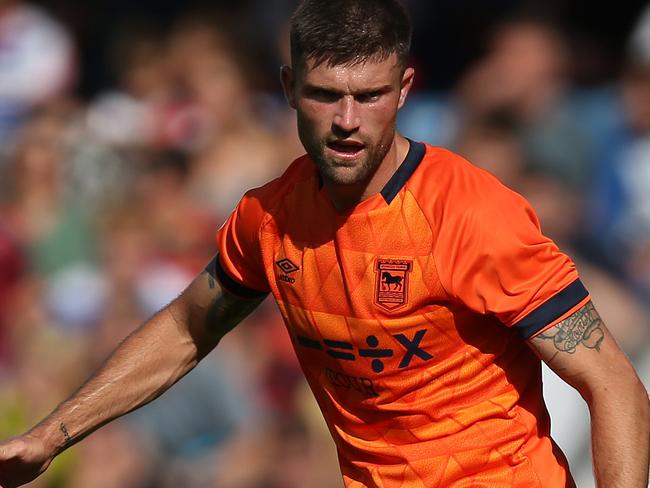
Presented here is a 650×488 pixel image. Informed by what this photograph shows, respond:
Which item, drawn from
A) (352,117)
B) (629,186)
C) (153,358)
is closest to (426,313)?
(352,117)

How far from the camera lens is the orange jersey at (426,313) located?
386 cm

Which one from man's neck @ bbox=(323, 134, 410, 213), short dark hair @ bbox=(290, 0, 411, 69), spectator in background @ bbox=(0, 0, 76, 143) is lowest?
spectator in background @ bbox=(0, 0, 76, 143)

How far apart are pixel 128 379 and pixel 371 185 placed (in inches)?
45.5

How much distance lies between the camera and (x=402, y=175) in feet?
13.4

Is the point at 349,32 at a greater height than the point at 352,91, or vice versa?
the point at 349,32

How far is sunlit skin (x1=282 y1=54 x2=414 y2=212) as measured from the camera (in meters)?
3.94

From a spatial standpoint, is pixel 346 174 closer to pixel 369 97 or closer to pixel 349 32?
pixel 369 97

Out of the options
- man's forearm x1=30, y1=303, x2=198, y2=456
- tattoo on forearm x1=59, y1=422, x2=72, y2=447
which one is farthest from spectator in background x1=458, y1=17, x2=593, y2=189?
tattoo on forearm x1=59, y1=422, x2=72, y2=447

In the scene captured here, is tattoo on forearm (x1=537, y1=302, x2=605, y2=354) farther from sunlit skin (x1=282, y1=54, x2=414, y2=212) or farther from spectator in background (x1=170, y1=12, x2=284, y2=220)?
spectator in background (x1=170, y1=12, x2=284, y2=220)

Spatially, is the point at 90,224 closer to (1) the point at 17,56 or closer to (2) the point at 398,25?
(1) the point at 17,56

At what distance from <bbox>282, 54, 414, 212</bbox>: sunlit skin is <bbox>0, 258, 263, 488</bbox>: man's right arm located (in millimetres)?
814

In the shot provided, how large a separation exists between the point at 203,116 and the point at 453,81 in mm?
1969

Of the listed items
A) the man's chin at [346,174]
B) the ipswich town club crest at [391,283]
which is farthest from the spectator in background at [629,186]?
the man's chin at [346,174]

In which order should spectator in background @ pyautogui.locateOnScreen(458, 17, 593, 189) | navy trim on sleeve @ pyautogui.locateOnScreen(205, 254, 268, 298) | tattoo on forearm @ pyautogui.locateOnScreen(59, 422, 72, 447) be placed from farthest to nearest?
spectator in background @ pyautogui.locateOnScreen(458, 17, 593, 189), navy trim on sleeve @ pyautogui.locateOnScreen(205, 254, 268, 298), tattoo on forearm @ pyautogui.locateOnScreen(59, 422, 72, 447)
